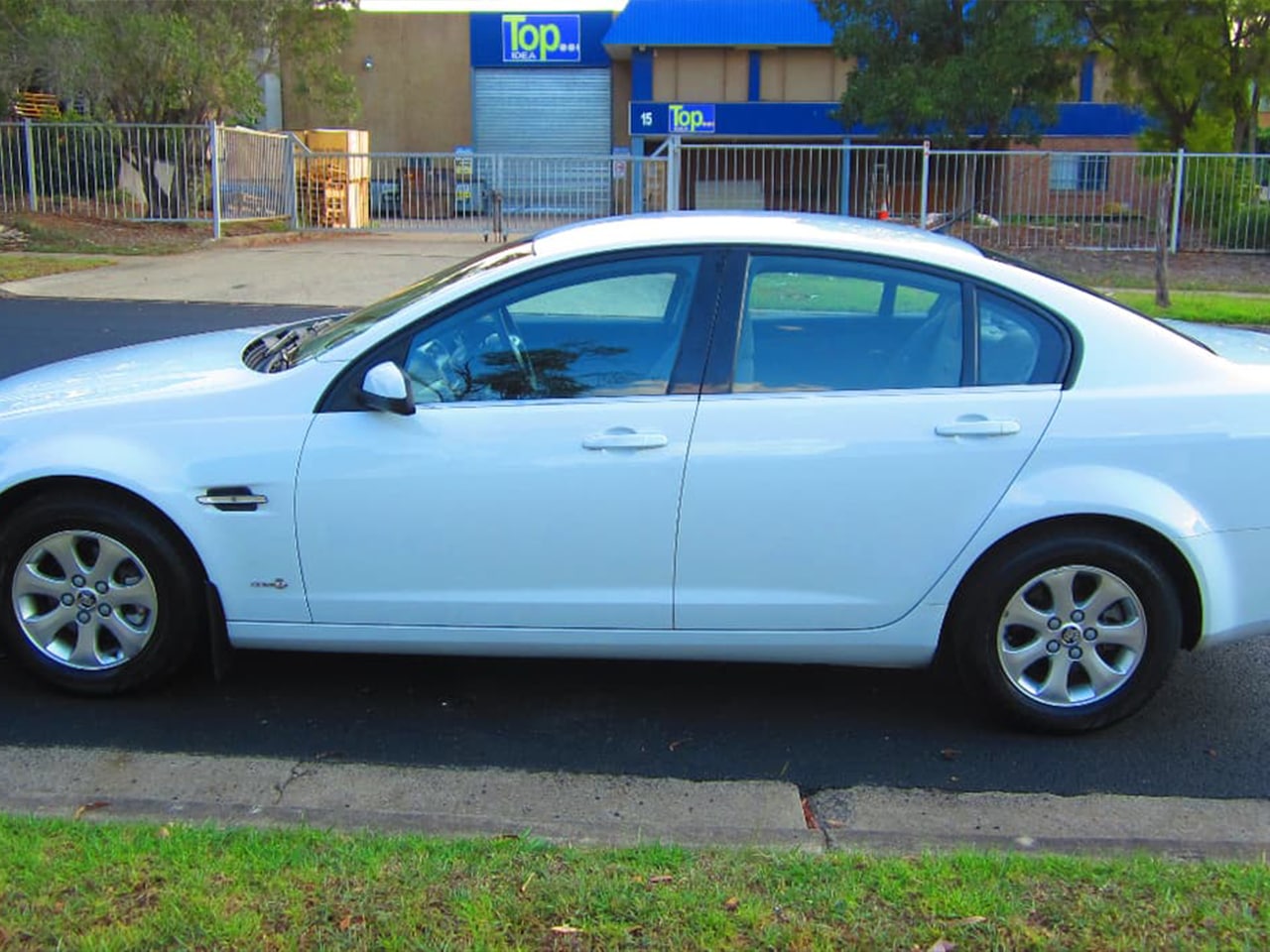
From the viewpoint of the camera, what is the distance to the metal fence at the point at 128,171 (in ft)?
72.0

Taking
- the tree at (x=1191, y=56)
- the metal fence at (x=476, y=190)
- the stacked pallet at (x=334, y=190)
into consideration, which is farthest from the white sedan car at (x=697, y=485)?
the tree at (x=1191, y=56)

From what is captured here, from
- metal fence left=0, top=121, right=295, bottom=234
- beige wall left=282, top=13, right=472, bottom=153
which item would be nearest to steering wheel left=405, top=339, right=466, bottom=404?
metal fence left=0, top=121, right=295, bottom=234

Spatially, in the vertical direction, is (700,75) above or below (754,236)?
above

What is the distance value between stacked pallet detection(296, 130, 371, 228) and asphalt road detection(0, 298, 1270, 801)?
22.0 metres

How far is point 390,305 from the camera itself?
4355 mm

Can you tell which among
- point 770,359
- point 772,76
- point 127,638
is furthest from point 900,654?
point 772,76

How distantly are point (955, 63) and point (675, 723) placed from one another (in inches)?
974

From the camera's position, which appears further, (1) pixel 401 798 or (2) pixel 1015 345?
(2) pixel 1015 345

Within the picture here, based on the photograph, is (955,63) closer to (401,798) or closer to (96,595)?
(96,595)

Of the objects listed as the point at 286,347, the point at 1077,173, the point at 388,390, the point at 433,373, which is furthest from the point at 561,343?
the point at 1077,173

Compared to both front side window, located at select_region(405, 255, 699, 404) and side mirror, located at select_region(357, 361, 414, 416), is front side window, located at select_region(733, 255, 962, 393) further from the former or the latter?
side mirror, located at select_region(357, 361, 414, 416)

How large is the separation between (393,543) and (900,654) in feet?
5.45

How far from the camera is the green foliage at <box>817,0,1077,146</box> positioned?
25.7 meters

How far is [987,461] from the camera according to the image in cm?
383
